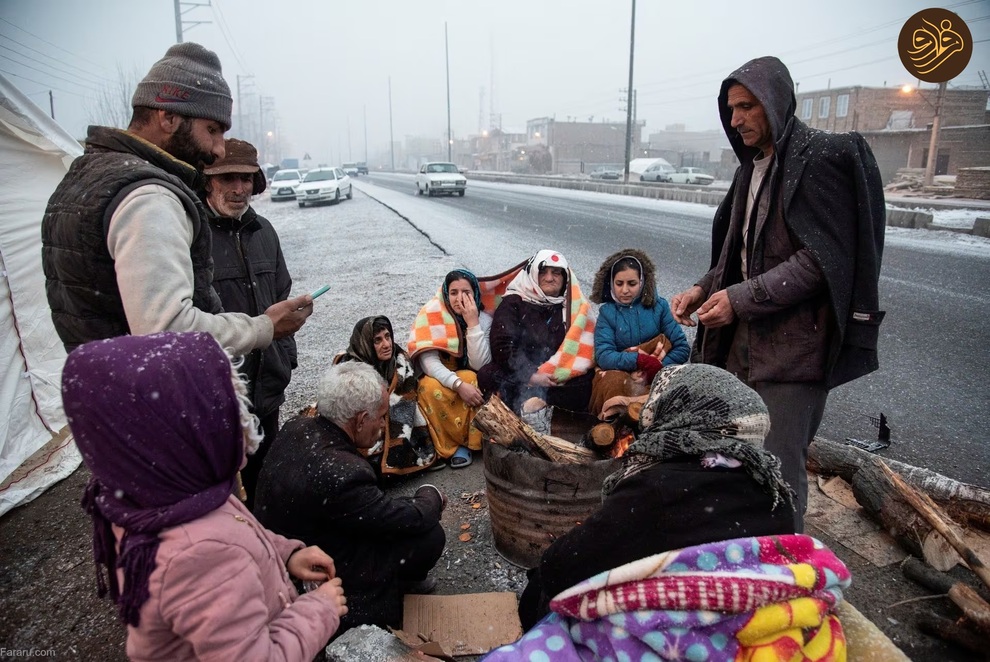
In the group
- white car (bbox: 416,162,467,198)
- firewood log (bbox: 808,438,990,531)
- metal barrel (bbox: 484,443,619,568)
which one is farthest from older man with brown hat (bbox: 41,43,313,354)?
white car (bbox: 416,162,467,198)

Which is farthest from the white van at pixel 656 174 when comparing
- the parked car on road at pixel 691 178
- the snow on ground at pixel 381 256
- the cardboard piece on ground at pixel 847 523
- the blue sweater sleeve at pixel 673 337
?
the cardboard piece on ground at pixel 847 523

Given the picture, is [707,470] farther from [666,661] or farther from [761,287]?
[761,287]

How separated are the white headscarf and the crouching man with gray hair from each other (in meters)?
1.89

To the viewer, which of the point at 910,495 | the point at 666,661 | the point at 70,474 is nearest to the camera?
the point at 666,661

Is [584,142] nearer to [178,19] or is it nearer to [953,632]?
[178,19]

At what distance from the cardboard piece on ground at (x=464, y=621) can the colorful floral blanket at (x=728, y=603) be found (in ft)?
3.91

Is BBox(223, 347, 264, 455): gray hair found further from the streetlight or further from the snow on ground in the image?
the streetlight

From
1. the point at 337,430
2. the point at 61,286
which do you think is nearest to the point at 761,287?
the point at 337,430

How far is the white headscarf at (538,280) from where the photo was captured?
429 centimetres

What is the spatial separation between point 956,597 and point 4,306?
229 inches

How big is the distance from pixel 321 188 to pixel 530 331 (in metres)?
21.4

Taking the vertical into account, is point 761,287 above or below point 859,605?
above

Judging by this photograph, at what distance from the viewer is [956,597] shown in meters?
2.37

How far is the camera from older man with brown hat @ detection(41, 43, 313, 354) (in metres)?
1.77
